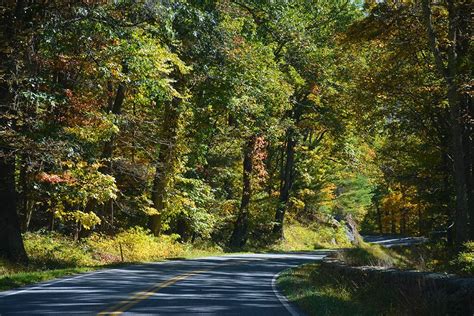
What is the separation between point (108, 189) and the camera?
18.3 metres

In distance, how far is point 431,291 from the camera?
27.6 feet

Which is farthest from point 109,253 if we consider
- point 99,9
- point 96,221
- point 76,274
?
point 99,9

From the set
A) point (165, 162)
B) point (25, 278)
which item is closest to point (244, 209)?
point (165, 162)

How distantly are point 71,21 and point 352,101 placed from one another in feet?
38.7

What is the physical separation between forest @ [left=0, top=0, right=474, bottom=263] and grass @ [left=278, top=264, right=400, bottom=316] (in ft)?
16.2

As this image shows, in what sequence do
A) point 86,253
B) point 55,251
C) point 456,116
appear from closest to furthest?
point 456,116, point 55,251, point 86,253

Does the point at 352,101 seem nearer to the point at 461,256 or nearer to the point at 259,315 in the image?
the point at 461,256

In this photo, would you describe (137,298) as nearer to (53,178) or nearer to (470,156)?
(53,178)

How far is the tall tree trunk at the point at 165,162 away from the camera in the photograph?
2673cm

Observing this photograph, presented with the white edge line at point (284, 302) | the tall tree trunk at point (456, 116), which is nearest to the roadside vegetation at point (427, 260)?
the tall tree trunk at point (456, 116)

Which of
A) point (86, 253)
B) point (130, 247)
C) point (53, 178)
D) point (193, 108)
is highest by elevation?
point (193, 108)

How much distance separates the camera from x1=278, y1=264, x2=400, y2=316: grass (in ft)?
31.9

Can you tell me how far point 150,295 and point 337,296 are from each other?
420cm

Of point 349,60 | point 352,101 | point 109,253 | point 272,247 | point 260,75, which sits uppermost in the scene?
point 349,60
